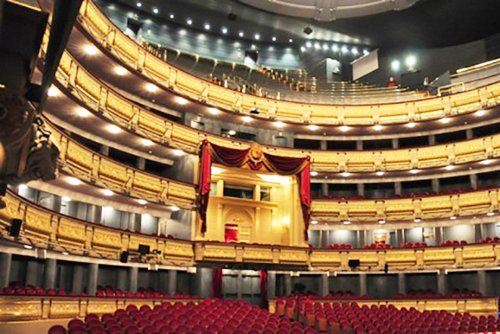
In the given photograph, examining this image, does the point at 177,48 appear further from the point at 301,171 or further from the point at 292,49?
the point at 301,171

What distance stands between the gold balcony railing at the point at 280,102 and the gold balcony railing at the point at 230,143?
169 centimetres

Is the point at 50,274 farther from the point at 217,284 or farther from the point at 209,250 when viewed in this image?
the point at 217,284

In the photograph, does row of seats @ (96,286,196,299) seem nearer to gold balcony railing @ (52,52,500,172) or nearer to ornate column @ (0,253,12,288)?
ornate column @ (0,253,12,288)

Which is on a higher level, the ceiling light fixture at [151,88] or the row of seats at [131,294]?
the ceiling light fixture at [151,88]

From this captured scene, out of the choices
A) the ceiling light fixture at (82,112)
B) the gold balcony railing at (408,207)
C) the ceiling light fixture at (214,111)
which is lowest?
the gold balcony railing at (408,207)

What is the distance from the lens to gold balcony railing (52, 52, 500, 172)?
14523 millimetres

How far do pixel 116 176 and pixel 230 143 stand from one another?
6849 millimetres

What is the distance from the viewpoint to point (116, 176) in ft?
52.1

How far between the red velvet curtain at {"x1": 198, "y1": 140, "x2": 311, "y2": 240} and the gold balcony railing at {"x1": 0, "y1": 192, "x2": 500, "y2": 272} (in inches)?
48.4

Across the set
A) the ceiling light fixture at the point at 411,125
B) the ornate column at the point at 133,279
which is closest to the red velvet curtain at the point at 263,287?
the ornate column at the point at 133,279

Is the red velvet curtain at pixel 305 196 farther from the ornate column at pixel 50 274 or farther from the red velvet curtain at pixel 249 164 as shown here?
the ornate column at pixel 50 274

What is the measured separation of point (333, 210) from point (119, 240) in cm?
1093

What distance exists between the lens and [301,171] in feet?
70.6

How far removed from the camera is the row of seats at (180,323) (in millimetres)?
7465
